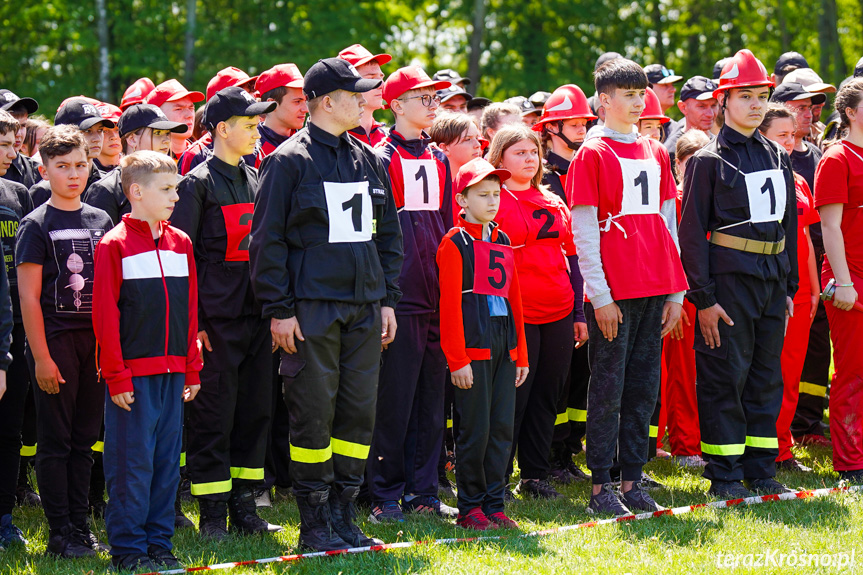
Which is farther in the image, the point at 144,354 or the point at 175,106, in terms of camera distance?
the point at 175,106

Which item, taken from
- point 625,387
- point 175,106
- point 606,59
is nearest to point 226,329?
point 625,387

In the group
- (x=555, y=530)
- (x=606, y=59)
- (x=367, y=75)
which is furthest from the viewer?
(x=606, y=59)

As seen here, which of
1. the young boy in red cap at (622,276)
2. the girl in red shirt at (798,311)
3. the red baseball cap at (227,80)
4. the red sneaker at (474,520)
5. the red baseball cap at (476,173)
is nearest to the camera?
the red sneaker at (474,520)

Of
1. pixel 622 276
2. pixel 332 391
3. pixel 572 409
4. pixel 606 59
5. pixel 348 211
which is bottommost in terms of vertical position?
pixel 572 409

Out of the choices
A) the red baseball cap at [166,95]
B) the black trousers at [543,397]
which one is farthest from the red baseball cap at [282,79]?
the black trousers at [543,397]

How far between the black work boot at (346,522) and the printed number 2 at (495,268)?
4.72 feet

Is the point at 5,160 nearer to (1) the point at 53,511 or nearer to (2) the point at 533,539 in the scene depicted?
(1) the point at 53,511

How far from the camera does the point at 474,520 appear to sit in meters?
5.69

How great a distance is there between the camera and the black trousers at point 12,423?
589 centimetres

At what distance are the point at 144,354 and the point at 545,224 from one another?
2881 mm

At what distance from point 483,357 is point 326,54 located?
21.2 meters

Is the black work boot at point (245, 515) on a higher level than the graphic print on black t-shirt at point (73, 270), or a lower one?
lower

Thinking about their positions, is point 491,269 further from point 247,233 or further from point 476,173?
point 247,233

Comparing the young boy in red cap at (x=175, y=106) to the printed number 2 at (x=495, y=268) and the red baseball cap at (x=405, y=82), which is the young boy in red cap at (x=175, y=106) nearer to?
the red baseball cap at (x=405, y=82)
